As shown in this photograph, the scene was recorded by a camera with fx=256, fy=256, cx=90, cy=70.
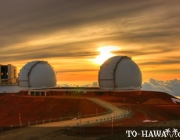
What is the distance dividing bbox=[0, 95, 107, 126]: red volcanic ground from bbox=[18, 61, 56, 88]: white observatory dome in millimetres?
14746

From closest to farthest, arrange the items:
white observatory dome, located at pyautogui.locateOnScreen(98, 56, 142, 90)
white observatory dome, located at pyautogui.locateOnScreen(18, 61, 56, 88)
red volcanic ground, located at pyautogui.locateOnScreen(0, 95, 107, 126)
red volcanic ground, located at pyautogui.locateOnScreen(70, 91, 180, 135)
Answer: red volcanic ground, located at pyautogui.locateOnScreen(70, 91, 180, 135), red volcanic ground, located at pyautogui.locateOnScreen(0, 95, 107, 126), white observatory dome, located at pyautogui.locateOnScreen(98, 56, 142, 90), white observatory dome, located at pyautogui.locateOnScreen(18, 61, 56, 88)

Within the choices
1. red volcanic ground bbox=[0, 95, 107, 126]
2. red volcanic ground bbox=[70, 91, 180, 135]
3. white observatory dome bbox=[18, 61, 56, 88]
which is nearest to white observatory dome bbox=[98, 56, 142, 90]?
red volcanic ground bbox=[70, 91, 180, 135]

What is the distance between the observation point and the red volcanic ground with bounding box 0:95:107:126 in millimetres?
52491

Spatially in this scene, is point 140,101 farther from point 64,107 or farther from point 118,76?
point 64,107

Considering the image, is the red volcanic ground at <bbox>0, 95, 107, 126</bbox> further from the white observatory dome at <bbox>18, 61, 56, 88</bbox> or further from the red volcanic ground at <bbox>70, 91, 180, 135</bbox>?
the white observatory dome at <bbox>18, 61, 56, 88</bbox>

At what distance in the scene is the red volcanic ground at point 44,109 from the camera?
52.5 m

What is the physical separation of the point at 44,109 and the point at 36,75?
92.7ft

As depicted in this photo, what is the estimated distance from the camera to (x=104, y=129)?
28234 millimetres

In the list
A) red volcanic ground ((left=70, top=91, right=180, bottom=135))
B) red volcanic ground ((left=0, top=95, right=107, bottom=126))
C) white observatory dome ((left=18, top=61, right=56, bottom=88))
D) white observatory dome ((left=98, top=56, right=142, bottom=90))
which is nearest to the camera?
red volcanic ground ((left=70, top=91, right=180, bottom=135))

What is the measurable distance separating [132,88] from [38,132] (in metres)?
49.5

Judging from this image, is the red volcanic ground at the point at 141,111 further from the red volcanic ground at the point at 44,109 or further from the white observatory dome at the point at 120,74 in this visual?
the red volcanic ground at the point at 44,109

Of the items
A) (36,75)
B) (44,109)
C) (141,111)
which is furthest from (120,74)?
(36,75)

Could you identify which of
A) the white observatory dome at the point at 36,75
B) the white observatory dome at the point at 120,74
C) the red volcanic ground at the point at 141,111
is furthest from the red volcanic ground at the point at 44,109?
the white observatory dome at the point at 120,74

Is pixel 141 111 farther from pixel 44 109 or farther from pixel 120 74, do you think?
pixel 120 74
